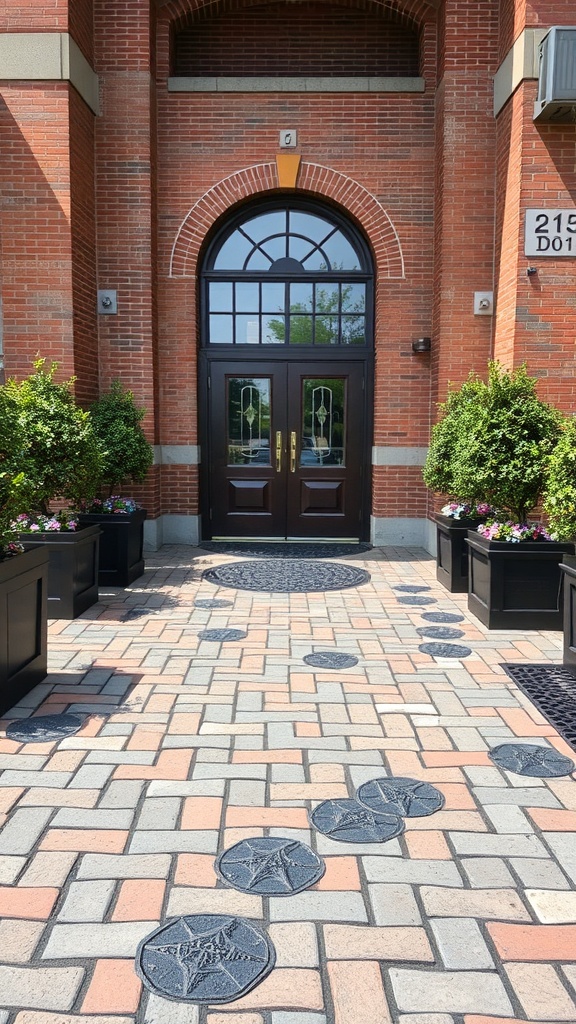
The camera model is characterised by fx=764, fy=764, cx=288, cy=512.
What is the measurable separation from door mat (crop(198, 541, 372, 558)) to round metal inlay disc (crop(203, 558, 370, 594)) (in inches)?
13.1

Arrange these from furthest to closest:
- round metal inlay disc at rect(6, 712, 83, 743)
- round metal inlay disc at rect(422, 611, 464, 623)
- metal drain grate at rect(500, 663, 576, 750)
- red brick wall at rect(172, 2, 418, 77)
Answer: red brick wall at rect(172, 2, 418, 77)
round metal inlay disc at rect(422, 611, 464, 623)
metal drain grate at rect(500, 663, 576, 750)
round metal inlay disc at rect(6, 712, 83, 743)

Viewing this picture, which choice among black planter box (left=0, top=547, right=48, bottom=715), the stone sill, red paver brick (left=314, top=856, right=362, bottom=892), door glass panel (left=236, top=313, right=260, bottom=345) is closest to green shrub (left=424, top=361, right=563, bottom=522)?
black planter box (left=0, top=547, right=48, bottom=715)

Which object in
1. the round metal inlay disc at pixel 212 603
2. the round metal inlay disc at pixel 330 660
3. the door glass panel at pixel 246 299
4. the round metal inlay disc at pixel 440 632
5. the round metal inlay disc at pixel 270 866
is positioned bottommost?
the round metal inlay disc at pixel 270 866

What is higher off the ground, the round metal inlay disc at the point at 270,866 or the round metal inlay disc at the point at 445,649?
the round metal inlay disc at the point at 445,649

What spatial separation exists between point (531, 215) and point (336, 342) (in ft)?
8.59

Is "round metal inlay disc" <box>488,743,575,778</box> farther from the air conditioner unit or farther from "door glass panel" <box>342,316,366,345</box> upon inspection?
"door glass panel" <box>342,316,366,345</box>

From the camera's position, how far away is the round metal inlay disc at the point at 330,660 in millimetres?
4477

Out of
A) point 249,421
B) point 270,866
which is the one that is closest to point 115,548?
point 249,421

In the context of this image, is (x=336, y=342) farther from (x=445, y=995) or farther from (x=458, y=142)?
(x=445, y=995)

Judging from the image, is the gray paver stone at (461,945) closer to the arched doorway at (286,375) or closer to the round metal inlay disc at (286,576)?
the round metal inlay disc at (286,576)

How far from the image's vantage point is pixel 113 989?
6.15 feet

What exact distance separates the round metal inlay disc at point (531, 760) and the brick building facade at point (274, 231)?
15.3ft

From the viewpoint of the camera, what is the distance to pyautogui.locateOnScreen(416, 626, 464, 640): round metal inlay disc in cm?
509

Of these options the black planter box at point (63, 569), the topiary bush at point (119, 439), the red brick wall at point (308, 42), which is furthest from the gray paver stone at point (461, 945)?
the red brick wall at point (308, 42)
